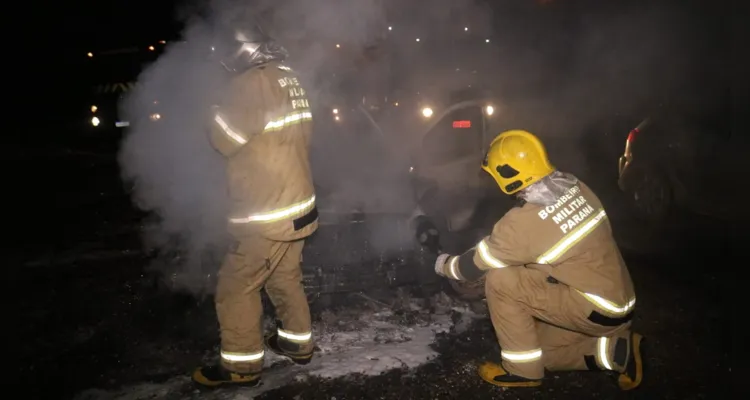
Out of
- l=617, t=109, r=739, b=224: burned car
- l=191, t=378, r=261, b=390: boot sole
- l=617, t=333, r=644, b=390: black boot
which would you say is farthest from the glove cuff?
l=617, t=109, r=739, b=224: burned car

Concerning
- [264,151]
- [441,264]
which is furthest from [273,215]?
[441,264]

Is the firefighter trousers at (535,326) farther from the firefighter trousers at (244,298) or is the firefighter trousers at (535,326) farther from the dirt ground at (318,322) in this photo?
the firefighter trousers at (244,298)

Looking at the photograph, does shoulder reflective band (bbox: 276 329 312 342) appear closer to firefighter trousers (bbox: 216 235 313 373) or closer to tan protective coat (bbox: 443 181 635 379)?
firefighter trousers (bbox: 216 235 313 373)

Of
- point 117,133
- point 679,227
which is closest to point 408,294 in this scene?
point 679,227

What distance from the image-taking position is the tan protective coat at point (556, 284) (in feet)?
9.80

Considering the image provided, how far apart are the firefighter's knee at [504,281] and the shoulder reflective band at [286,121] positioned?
4.47 ft

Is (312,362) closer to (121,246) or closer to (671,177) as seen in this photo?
(121,246)

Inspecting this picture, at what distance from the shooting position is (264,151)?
10.1 ft

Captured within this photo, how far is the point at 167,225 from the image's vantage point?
21.4 ft

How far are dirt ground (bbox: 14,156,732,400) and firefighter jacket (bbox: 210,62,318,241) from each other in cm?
93

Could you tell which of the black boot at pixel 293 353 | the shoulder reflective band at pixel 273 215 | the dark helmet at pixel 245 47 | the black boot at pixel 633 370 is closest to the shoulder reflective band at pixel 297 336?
the black boot at pixel 293 353

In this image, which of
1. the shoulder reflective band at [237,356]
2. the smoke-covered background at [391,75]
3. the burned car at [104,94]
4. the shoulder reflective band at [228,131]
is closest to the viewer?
the shoulder reflective band at [228,131]

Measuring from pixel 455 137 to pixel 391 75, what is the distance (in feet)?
7.00

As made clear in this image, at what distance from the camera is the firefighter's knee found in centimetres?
320
